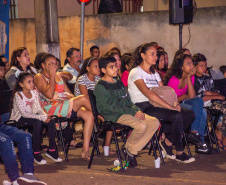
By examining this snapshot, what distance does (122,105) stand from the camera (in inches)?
297

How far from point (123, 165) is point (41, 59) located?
231 cm

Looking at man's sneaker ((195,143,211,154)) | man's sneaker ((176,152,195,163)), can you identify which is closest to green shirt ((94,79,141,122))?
man's sneaker ((176,152,195,163))

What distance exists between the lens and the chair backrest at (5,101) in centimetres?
768

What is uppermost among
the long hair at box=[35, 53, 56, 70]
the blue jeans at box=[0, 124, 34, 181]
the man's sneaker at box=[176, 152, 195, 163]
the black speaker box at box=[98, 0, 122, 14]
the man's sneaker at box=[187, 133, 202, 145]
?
the black speaker box at box=[98, 0, 122, 14]

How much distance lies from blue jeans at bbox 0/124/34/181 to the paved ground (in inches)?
16.1

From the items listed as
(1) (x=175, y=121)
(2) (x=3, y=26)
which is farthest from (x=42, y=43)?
(1) (x=175, y=121)

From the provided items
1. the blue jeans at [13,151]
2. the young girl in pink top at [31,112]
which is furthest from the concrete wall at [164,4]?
the blue jeans at [13,151]

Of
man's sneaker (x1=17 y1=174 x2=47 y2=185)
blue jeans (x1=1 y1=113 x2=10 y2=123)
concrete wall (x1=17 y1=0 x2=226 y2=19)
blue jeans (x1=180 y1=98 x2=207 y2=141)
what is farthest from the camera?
concrete wall (x1=17 y1=0 x2=226 y2=19)

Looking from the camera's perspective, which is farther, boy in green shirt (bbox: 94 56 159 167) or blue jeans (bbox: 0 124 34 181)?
boy in green shirt (bbox: 94 56 159 167)

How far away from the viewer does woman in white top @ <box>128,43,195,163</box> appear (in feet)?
25.3

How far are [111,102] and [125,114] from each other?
26cm

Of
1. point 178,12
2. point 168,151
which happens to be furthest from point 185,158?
point 178,12

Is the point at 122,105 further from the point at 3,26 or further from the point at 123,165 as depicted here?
the point at 3,26

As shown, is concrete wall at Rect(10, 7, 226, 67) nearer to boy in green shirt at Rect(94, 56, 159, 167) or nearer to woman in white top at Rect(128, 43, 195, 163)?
woman in white top at Rect(128, 43, 195, 163)
